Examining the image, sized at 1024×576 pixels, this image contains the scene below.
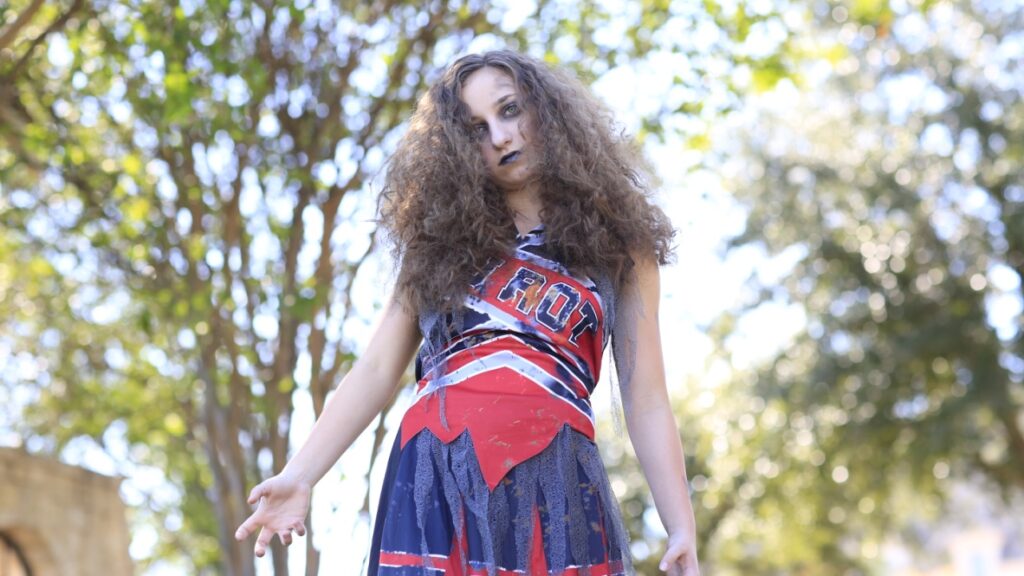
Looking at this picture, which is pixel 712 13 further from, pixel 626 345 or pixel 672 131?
pixel 626 345

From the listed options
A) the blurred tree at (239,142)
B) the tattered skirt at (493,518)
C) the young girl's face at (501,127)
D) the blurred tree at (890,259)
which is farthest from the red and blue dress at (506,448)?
the blurred tree at (890,259)

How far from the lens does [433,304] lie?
268cm

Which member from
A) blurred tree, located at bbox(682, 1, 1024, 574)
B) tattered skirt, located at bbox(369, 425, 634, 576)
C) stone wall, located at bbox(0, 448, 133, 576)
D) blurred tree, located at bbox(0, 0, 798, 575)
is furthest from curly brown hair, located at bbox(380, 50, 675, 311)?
blurred tree, located at bbox(682, 1, 1024, 574)

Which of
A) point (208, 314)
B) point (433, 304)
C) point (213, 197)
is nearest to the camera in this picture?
point (433, 304)

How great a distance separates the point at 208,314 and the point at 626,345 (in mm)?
4423

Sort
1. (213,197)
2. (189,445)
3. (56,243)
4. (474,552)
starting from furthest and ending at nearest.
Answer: (189,445) → (56,243) → (213,197) → (474,552)

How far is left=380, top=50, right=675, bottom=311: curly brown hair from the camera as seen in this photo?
2.70 meters

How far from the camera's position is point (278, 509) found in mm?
2523

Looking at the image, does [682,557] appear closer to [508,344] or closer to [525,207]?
[508,344]

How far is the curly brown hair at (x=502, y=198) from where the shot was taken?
106 inches

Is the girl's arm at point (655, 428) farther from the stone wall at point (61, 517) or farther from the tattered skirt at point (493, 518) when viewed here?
the stone wall at point (61, 517)

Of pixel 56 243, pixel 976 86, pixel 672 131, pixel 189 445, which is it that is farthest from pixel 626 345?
pixel 976 86

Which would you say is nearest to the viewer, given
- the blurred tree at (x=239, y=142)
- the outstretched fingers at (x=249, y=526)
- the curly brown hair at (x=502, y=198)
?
the outstretched fingers at (x=249, y=526)

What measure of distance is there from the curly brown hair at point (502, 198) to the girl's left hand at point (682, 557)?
54 cm
